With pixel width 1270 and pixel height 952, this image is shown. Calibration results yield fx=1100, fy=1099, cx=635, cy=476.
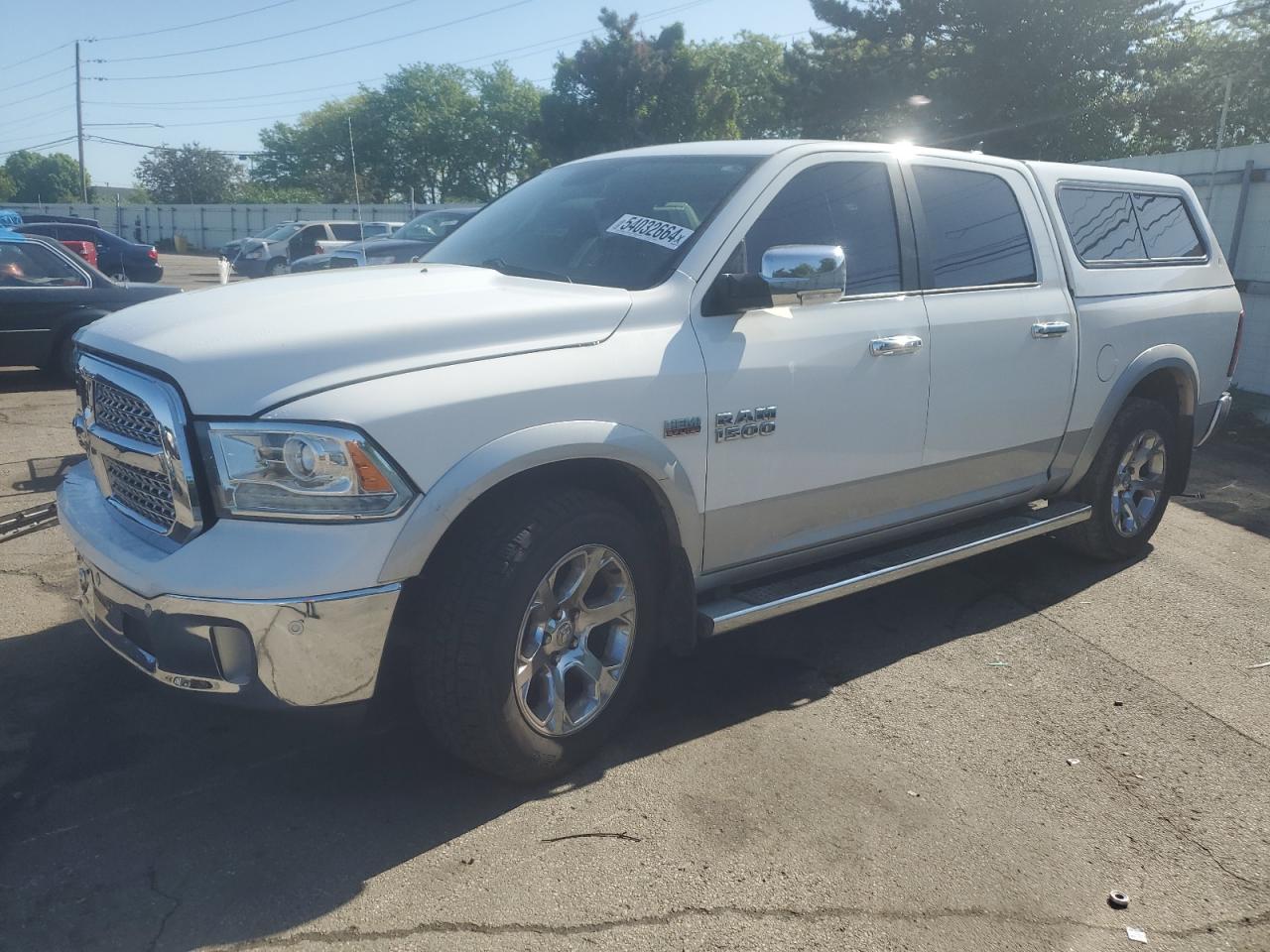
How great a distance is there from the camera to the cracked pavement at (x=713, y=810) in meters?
2.81

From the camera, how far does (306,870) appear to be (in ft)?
9.70

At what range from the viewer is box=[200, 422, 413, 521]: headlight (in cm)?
288

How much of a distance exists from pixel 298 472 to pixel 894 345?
235 cm

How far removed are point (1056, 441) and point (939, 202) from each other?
52.6 inches

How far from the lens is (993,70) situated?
108ft

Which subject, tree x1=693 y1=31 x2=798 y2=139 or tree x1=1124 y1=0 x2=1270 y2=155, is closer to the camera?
tree x1=1124 y1=0 x2=1270 y2=155

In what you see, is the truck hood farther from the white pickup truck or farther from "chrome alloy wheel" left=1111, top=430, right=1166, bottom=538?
"chrome alloy wheel" left=1111, top=430, right=1166, bottom=538

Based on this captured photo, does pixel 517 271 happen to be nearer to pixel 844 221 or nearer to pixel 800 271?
pixel 800 271

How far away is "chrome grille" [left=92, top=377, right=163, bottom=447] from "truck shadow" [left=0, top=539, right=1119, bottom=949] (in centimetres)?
94

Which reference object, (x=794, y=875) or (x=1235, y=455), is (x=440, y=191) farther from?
(x=794, y=875)

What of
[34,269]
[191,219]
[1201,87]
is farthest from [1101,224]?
[191,219]

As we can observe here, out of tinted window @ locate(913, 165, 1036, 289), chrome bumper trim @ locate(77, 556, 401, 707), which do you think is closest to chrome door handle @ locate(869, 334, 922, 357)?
tinted window @ locate(913, 165, 1036, 289)

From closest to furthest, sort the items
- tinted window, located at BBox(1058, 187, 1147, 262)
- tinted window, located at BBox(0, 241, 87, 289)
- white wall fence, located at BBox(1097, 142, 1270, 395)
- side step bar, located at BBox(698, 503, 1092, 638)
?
side step bar, located at BBox(698, 503, 1092, 638), tinted window, located at BBox(1058, 187, 1147, 262), tinted window, located at BBox(0, 241, 87, 289), white wall fence, located at BBox(1097, 142, 1270, 395)

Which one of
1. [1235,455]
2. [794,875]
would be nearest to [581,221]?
[794,875]
